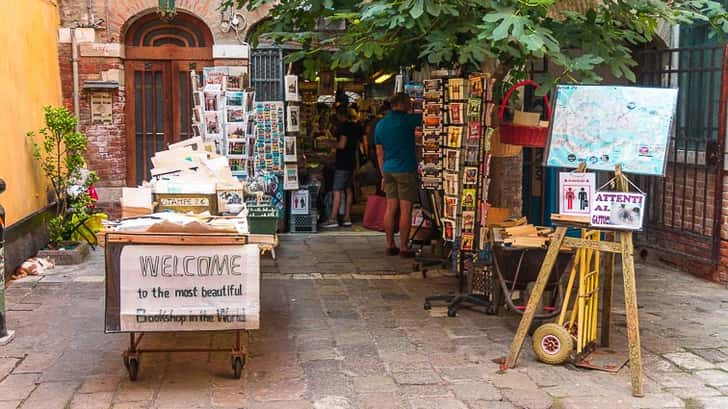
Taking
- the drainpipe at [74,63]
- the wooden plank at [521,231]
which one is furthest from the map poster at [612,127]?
the drainpipe at [74,63]

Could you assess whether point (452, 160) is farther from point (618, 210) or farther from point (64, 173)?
point (64, 173)

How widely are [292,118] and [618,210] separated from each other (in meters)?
6.78

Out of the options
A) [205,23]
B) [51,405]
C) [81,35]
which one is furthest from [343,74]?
[51,405]

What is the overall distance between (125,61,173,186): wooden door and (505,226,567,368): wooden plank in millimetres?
7715

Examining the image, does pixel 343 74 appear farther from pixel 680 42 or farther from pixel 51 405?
pixel 51 405

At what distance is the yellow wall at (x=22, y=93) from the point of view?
8.51 meters

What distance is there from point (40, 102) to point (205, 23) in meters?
2.67

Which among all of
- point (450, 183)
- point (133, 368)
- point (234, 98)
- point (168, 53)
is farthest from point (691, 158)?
point (168, 53)

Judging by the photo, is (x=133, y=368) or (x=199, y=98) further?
(x=199, y=98)

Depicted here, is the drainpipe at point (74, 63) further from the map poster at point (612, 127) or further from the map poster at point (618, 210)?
the map poster at point (618, 210)

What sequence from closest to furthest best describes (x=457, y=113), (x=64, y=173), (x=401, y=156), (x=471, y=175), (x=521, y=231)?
(x=521, y=231) → (x=471, y=175) → (x=457, y=113) → (x=401, y=156) → (x=64, y=173)

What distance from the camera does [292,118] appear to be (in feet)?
37.3

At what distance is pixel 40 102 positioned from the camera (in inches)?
397

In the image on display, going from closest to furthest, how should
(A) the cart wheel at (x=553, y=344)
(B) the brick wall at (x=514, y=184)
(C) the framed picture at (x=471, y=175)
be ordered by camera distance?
1. (A) the cart wheel at (x=553, y=344)
2. (C) the framed picture at (x=471, y=175)
3. (B) the brick wall at (x=514, y=184)
